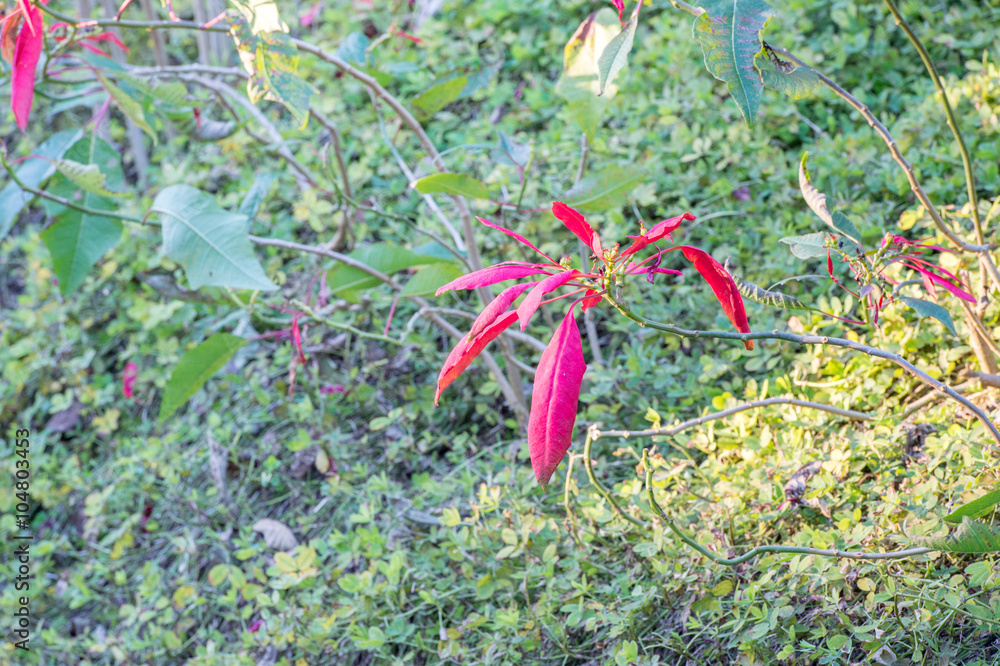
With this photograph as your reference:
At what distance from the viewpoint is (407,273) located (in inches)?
89.4

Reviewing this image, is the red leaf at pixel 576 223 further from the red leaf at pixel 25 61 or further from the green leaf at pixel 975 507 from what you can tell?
the red leaf at pixel 25 61

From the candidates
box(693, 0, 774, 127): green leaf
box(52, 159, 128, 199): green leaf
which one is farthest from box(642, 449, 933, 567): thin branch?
box(52, 159, 128, 199): green leaf

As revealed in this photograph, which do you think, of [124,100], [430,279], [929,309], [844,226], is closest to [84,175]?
[124,100]

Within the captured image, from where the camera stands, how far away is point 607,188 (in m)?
1.50

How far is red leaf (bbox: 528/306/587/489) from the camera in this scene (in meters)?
0.81

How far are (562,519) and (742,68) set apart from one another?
3.21ft

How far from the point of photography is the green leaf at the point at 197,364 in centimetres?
152

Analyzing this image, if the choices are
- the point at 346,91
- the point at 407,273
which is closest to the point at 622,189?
the point at 407,273

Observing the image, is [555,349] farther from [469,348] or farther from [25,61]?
[25,61]

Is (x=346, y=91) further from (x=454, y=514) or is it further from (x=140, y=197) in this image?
(x=454, y=514)

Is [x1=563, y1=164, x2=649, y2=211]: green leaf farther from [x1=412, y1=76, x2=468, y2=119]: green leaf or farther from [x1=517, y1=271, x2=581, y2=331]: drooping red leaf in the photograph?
[x1=517, y1=271, x2=581, y2=331]: drooping red leaf

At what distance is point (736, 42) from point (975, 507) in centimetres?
67

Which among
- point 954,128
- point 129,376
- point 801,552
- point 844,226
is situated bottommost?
point 129,376

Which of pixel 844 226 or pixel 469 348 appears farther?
pixel 844 226
